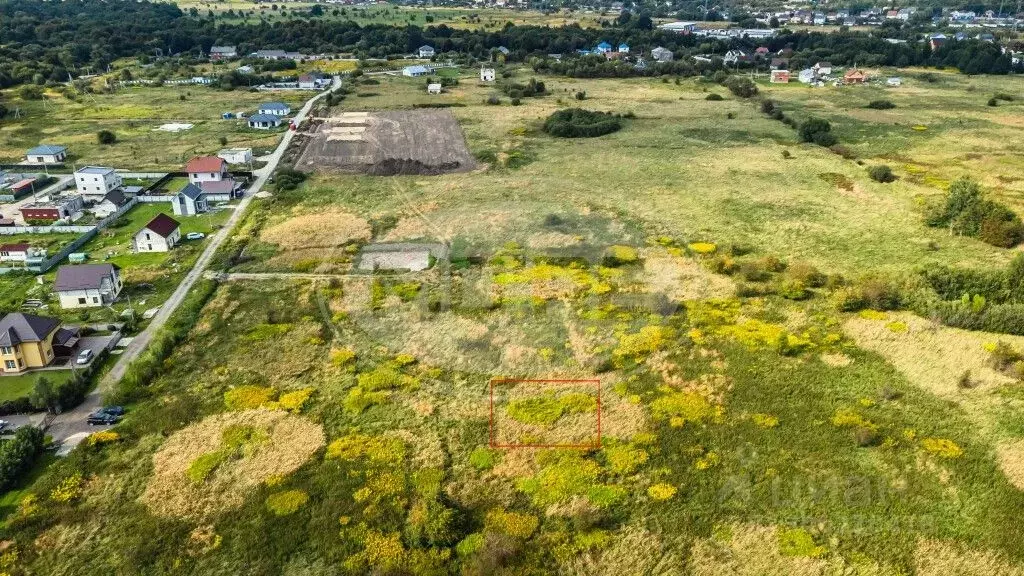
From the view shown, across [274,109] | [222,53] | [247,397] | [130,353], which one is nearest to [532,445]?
[247,397]

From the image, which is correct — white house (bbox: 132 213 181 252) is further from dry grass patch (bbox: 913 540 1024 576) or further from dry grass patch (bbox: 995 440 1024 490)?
dry grass patch (bbox: 995 440 1024 490)

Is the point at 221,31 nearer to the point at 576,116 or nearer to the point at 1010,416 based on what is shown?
the point at 576,116

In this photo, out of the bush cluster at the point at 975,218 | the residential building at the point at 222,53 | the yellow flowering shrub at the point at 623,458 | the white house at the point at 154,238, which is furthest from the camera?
the residential building at the point at 222,53

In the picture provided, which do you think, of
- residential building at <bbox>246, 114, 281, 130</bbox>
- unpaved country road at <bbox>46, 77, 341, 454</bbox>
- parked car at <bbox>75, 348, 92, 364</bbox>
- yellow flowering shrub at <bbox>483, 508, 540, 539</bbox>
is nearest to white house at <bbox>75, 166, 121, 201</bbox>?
unpaved country road at <bbox>46, 77, 341, 454</bbox>

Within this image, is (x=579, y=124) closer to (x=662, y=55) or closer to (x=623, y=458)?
(x=623, y=458)

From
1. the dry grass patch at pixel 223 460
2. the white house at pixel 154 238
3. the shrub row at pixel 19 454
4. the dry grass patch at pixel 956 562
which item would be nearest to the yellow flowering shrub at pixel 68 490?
the shrub row at pixel 19 454

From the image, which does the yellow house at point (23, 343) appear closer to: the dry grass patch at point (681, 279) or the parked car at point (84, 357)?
the parked car at point (84, 357)
